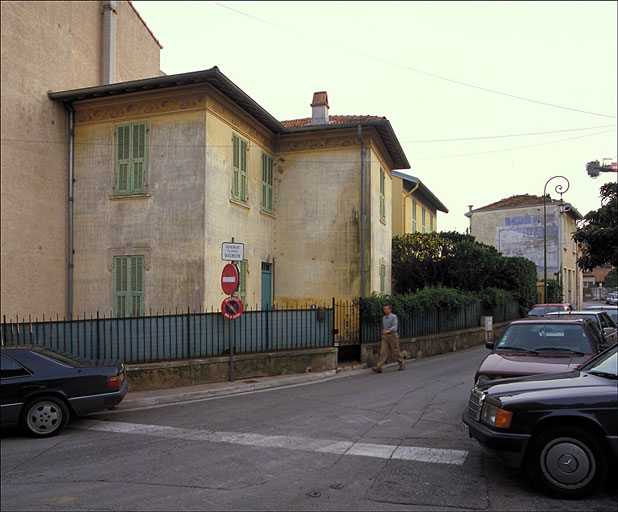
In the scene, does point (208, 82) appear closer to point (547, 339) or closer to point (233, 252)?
point (233, 252)

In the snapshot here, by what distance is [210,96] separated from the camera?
544 inches

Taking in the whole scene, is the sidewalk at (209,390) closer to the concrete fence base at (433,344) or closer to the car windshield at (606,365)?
the concrete fence base at (433,344)

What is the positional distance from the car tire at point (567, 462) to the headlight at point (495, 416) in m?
0.28

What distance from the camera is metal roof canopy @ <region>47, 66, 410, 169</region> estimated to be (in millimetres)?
13219

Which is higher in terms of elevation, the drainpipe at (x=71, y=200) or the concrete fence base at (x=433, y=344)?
the drainpipe at (x=71, y=200)

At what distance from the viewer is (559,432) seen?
15.8ft

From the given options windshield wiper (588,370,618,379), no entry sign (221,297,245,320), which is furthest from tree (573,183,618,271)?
windshield wiper (588,370,618,379)

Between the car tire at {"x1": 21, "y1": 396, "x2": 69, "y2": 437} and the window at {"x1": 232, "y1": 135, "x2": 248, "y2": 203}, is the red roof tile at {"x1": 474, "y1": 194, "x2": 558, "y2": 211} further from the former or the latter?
the car tire at {"x1": 21, "y1": 396, "x2": 69, "y2": 437}

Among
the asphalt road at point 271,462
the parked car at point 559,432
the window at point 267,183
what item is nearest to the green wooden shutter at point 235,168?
the window at point 267,183

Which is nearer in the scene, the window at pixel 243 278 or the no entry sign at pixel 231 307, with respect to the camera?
the no entry sign at pixel 231 307

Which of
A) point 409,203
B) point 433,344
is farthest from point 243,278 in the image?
point 409,203

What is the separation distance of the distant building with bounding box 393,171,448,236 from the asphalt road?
19.0 m

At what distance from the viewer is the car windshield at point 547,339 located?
26.2 feet

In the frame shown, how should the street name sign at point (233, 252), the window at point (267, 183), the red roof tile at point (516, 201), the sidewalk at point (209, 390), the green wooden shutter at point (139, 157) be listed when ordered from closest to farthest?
the sidewalk at point (209, 390) < the street name sign at point (233, 252) < the green wooden shutter at point (139, 157) < the window at point (267, 183) < the red roof tile at point (516, 201)
